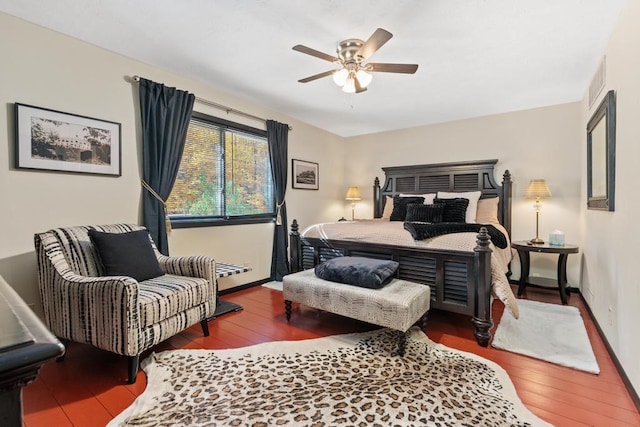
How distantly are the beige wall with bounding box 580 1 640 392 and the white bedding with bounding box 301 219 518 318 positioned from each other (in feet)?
2.08

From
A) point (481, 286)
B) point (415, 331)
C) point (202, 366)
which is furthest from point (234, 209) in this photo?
point (481, 286)

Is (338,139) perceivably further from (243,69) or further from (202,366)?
(202,366)

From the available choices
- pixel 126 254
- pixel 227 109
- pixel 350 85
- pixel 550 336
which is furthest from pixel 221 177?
pixel 550 336

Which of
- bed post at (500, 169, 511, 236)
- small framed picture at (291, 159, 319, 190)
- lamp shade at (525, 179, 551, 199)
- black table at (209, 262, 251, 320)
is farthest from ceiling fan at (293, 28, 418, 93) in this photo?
bed post at (500, 169, 511, 236)

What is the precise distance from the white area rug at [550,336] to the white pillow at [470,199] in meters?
1.24

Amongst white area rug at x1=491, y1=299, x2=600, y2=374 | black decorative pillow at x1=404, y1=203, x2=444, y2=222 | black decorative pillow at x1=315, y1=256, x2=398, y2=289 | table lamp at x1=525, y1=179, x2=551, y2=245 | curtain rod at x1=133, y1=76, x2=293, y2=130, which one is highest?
curtain rod at x1=133, y1=76, x2=293, y2=130

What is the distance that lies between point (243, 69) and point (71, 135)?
63.6 inches

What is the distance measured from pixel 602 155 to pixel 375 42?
220 centimetres

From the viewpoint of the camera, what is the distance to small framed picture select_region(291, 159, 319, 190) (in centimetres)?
477

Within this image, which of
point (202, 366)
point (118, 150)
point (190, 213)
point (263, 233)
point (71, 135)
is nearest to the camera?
point (202, 366)

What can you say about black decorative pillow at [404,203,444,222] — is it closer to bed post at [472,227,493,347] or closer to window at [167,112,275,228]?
bed post at [472,227,493,347]

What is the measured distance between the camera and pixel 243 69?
3.09 meters

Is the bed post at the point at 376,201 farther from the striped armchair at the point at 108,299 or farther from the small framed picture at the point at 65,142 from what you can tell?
the small framed picture at the point at 65,142

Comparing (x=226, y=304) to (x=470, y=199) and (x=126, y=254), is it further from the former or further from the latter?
(x=470, y=199)
